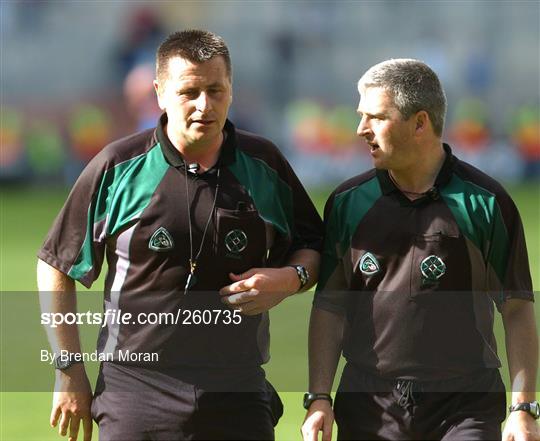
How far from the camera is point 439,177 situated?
474 centimetres

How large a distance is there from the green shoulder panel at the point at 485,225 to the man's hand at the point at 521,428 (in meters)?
0.53

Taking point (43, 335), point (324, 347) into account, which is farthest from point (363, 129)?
point (43, 335)

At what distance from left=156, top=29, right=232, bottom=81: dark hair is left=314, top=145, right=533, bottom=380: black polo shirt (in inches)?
33.3

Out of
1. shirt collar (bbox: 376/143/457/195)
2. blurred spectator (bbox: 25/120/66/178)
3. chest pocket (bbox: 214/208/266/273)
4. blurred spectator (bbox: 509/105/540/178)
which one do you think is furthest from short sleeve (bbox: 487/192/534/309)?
blurred spectator (bbox: 509/105/540/178)

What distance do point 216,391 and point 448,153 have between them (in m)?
1.35

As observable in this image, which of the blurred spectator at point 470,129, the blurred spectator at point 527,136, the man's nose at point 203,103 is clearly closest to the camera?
the man's nose at point 203,103

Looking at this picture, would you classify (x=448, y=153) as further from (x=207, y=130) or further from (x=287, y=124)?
(x=287, y=124)

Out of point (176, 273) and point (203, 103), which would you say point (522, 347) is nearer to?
point (176, 273)

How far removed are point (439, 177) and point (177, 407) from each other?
139cm

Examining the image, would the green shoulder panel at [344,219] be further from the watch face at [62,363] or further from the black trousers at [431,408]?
the watch face at [62,363]

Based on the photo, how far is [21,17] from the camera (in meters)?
24.4

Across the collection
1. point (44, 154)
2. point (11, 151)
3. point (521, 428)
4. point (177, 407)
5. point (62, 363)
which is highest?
point (11, 151)

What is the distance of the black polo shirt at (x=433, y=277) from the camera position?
4645 mm

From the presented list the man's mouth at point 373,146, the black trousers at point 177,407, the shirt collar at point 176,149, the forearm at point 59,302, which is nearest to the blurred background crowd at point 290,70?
the shirt collar at point 176,149
